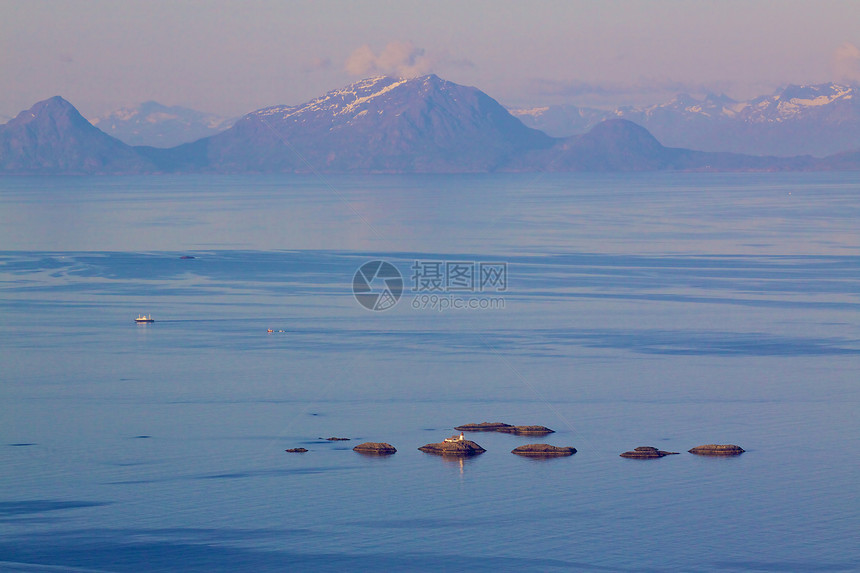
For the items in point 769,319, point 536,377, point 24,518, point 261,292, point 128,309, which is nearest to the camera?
point 24,518

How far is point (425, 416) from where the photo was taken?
52906 mm

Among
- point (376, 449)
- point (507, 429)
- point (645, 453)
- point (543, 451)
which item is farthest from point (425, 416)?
point (645, 453)

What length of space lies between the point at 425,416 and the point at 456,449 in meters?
6.50

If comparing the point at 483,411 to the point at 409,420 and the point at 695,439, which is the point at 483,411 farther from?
the point at 695,439

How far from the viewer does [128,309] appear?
8462 cm

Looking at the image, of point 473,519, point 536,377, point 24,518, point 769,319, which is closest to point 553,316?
point 769,319

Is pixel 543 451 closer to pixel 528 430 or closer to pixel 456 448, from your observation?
pixel 528 430

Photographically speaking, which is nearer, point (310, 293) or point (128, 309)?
point (128, 309)

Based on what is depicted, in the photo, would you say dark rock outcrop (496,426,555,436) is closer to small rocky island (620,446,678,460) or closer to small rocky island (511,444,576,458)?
small rocky island (511,444,576,458)

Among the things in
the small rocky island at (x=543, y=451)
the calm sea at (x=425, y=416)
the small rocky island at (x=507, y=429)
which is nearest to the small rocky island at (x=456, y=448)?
the calm sea at (x=425, y=416)

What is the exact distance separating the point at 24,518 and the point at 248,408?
16196 millimetres

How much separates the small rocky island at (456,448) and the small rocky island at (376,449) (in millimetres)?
1360

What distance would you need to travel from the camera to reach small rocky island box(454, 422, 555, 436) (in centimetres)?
4971

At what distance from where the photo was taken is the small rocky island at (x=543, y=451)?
153 feet
